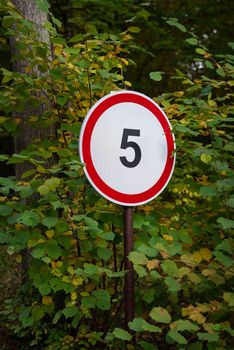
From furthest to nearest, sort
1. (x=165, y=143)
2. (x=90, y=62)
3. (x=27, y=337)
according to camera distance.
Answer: (x=27, y=337) → (x=90, y=62) → (x=165, y=143)

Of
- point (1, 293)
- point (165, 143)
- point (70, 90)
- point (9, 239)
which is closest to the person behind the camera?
point (165, 143)

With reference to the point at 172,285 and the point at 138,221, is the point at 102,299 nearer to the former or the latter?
the point at 138,221

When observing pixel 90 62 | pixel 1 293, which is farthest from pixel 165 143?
pixel 1 293

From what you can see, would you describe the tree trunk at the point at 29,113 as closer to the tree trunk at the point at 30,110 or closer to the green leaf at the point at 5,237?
the tree trunk at the point at 30,110

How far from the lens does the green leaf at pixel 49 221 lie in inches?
93.4

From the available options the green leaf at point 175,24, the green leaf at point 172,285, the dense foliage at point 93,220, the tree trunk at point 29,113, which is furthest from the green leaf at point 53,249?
the green leaf at point 175,24

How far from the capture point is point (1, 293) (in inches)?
204

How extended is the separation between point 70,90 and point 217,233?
137 centimetres

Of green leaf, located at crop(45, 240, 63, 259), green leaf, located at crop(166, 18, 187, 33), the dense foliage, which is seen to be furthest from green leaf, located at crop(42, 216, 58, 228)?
green leaf, located at crop(166, 18, 187, 33)

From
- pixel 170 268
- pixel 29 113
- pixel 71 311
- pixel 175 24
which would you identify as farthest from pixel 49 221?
pixel 29 113

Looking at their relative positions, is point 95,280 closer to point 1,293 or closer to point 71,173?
point 71,173

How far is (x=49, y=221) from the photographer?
2395mm

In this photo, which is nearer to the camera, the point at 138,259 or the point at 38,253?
the point at 138,259

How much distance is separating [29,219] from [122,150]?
0.61m
